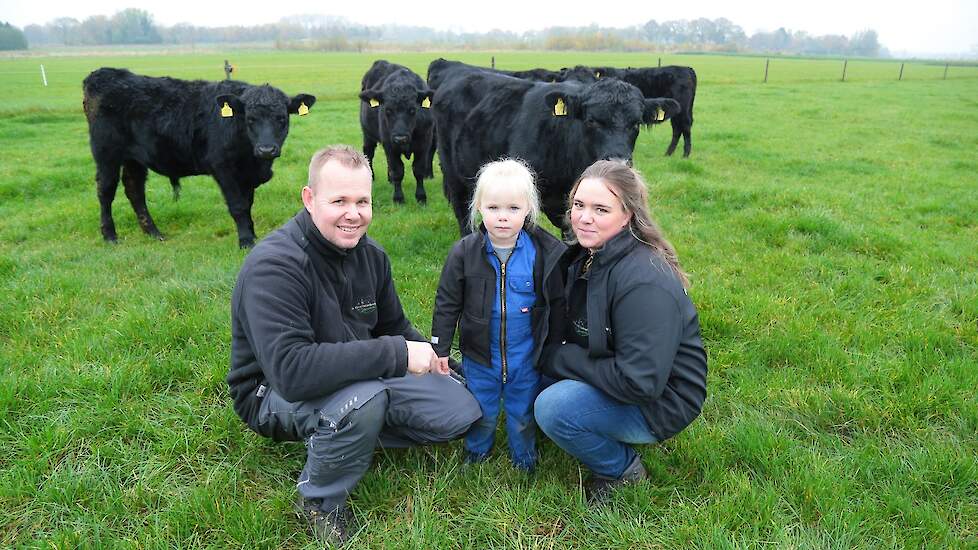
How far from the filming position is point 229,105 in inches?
253

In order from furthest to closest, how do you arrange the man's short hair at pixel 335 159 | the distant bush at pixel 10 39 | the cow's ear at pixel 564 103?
the distant bush at pixel 10 39 < the cow's ear at pixel 564 103 < the man's short hair at pixel 335 159

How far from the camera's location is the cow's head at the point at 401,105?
26.7ft

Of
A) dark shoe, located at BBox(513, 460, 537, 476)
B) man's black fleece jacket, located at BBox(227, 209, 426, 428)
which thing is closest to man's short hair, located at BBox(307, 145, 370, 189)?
man's black fleece jacket, located at BBox(227, 209, 426, 428)

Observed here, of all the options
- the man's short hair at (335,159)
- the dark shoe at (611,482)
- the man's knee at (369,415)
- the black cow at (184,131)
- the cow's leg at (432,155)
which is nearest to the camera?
the man's knee at (369,415)

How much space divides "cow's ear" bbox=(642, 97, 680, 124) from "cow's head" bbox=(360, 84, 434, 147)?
3479mm

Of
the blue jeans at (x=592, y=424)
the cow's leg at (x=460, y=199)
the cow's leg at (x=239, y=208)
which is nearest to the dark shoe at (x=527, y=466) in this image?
the blue jeans at (x=592, y=424)

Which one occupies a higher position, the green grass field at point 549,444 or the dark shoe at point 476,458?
the green grass field at point 549,444

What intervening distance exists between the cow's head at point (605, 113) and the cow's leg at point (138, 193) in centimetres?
481

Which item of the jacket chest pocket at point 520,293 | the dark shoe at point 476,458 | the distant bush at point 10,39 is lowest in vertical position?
the dark shoe at point 476,458

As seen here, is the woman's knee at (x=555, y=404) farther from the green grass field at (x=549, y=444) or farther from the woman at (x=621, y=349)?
the green grass field at (x=549, y=444)

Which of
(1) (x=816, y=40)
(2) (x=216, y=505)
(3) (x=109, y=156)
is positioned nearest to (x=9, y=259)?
(3) (x=109, y=156)

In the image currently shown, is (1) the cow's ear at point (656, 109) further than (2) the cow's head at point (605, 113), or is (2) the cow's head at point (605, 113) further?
(1) the cow's ear at point (656, 109)

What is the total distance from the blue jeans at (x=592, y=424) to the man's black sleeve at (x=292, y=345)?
2.45ft

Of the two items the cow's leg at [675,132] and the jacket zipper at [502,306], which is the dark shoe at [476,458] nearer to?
the jacket zipper at [502,306]
